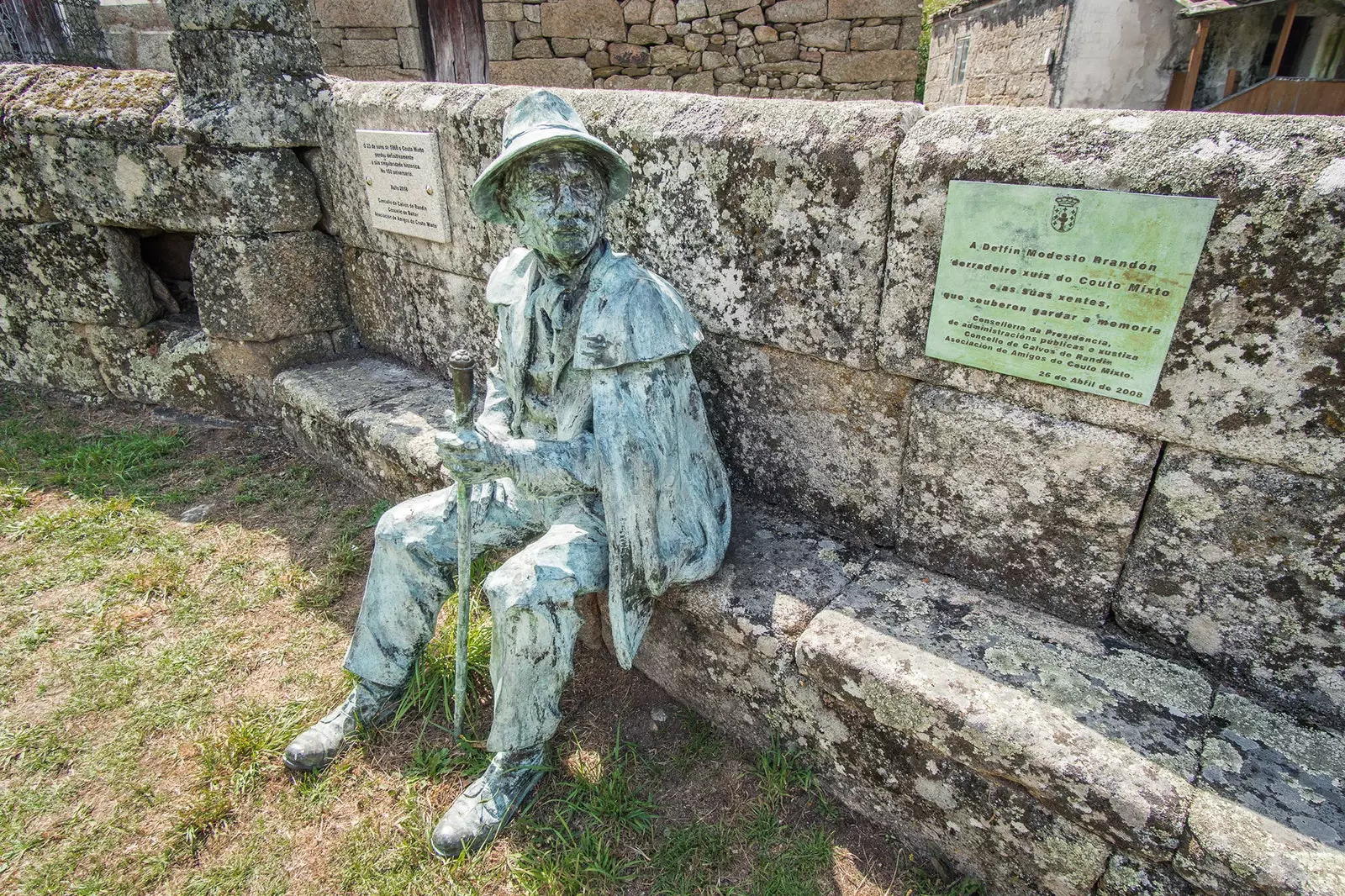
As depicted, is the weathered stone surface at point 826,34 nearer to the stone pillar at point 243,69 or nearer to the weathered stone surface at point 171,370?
the stone pillar at point 243,69

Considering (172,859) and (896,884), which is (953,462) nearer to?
(896,884)

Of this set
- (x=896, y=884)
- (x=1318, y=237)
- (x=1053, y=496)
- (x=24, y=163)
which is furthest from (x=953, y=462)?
(x=24, y=163)

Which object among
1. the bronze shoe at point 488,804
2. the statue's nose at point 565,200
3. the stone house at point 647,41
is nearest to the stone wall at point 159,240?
the statue's nose at point 565,200

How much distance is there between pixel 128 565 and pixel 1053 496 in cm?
363

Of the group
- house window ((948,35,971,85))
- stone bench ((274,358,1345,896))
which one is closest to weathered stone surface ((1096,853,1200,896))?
stone bench ((274,358,1345,896))

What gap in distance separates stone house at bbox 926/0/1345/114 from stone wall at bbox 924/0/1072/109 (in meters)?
0.03

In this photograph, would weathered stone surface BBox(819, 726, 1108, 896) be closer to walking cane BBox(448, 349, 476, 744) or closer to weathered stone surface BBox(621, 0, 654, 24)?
walking cane BBox(448, 349, 476, 744)

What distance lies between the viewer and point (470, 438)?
1970mm

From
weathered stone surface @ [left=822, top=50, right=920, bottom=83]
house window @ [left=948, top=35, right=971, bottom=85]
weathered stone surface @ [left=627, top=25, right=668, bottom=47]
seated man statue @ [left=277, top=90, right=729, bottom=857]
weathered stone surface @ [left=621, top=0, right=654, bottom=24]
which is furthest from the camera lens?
house window @ [left=948, top=35, right=971, bottom=85]

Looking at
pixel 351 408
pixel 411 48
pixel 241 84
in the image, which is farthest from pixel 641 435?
pixel 411 48

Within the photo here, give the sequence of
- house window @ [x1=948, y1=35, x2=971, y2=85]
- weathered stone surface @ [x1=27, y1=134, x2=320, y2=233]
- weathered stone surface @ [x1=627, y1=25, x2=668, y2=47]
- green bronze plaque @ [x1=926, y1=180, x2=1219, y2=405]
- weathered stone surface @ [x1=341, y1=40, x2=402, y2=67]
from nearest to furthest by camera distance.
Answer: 1. green bronze plaque @ [x1=926, y1=180, x2=1219, y2=405]
2. weathered stone surface @ [x1=27, y1=134, x2=320, y2=233]
3. weathered stone surface @ [x1=627, y1=25, x2=668, y2=47]
4. weathered stone surface @ [x1=341, y1=40, x2=402, y2=67]
5. house window @ [x1=948, y1=35, x2=971, y2=85]

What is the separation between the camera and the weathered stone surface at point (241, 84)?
3.64 metres

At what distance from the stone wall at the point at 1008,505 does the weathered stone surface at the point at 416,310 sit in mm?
543

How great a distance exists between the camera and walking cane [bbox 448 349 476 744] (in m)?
1.89
